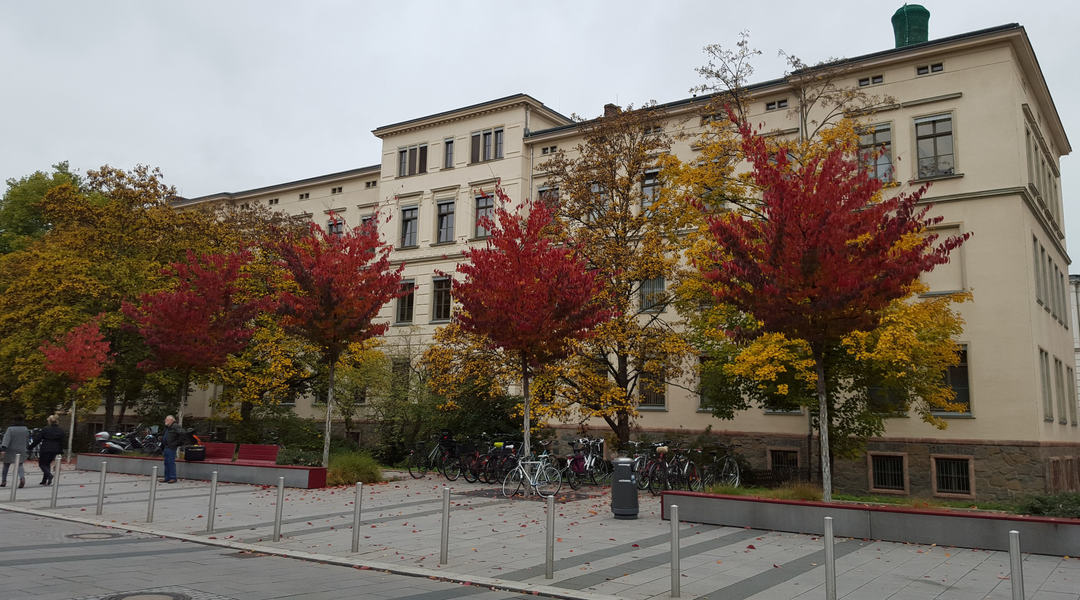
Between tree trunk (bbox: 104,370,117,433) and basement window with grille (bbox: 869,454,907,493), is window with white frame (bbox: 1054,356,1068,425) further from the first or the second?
tree trunk (bbox: 104,370,117,433)

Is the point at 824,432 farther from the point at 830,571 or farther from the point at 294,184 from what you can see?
the point at 294,184

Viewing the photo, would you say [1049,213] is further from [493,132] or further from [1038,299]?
[493,132]

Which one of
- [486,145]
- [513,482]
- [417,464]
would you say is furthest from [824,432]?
[486,145]

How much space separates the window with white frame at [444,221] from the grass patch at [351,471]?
56.8 feet

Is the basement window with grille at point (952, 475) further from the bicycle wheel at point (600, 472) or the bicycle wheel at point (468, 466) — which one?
the bicycle wheel at point (468, 466)

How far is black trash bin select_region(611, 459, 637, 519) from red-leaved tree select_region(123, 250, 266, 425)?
48.1 feet

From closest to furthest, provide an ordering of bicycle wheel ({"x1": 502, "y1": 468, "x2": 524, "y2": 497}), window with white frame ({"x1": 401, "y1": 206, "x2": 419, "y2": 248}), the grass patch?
1. bicycle wheel ({"x1": 502, "y1": 468, "x2": 524, "y2": 497})
2. the grass patch
3. window with white frame ({"x1": 401, "y1": 206, "x2": 419, "y2": 248})

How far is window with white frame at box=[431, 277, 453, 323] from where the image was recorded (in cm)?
3553

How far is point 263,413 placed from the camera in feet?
108

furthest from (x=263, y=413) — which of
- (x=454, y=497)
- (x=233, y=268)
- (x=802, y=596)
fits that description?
(x=802, y=596)

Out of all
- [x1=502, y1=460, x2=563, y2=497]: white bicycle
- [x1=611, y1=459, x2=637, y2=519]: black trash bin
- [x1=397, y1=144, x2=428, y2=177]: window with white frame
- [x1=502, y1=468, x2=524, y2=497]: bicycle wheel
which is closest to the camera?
[x1=611, y1=459, x2=637, y2=519]: black trash bin

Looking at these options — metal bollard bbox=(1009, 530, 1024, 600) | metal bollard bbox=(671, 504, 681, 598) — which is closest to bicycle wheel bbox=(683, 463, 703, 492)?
metal bollard bbox=(671, 504, 681, 598)

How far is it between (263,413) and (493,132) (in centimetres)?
1649

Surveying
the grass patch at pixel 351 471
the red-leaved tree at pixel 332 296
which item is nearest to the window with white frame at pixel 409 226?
the red-leaved tree at pixel 332 296
